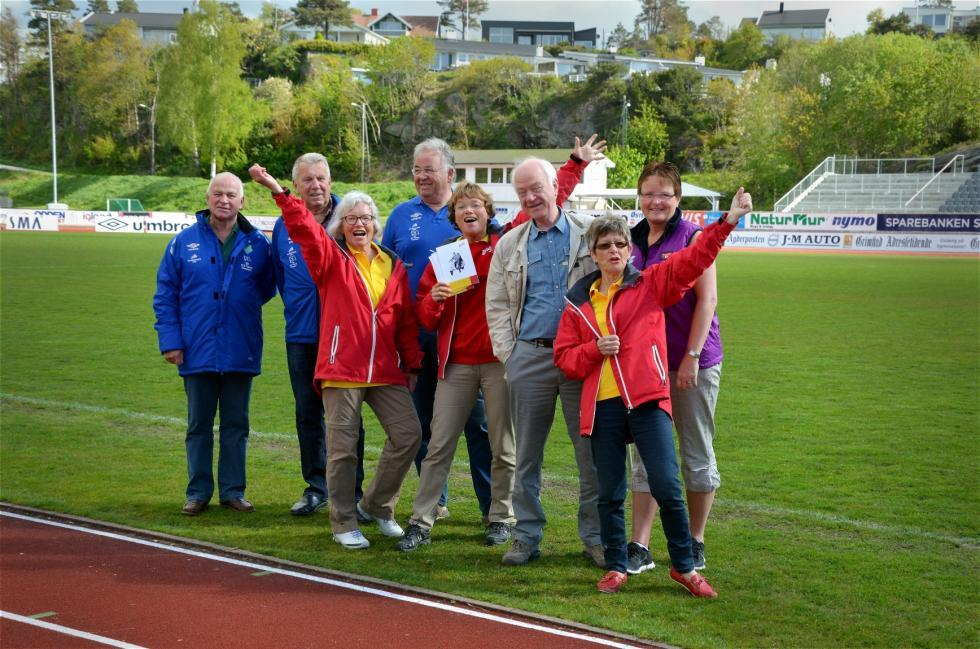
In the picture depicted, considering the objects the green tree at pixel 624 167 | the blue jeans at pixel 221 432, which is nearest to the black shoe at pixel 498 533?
the blue jeans at pixel 221 432

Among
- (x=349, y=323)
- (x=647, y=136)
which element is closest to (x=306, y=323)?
(x=349, y=323)

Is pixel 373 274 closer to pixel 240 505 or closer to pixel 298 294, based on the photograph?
pixel 298 294

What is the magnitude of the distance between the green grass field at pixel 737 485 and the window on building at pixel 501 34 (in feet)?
455

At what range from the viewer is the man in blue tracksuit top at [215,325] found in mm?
6305

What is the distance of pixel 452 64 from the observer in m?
120

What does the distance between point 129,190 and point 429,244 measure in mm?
65248

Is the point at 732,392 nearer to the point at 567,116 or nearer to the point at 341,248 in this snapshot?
the point at 341,248

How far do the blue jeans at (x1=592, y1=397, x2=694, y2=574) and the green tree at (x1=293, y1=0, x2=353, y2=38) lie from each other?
11693 cm

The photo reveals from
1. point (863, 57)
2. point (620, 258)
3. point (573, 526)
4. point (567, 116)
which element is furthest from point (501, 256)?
point (567, 116)

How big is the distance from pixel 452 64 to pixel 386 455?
4643 inches

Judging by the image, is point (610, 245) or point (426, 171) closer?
point (610, 245)

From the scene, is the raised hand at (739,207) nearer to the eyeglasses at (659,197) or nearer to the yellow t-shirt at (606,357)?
the eyeglasses at (659,197)

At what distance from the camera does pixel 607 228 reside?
502 cm

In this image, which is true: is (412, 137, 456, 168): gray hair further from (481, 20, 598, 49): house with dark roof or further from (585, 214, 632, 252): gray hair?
Answer: (481, 20, 598, 49): house with dark roof
